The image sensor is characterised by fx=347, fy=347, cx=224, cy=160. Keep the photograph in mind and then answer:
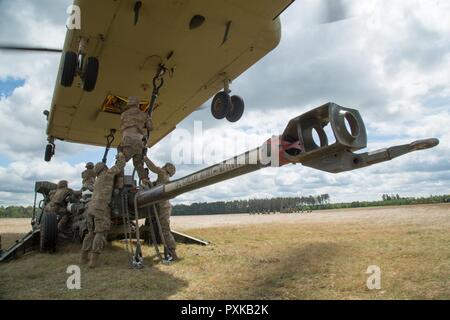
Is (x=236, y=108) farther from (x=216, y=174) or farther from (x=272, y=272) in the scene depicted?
(x=216, y=174)

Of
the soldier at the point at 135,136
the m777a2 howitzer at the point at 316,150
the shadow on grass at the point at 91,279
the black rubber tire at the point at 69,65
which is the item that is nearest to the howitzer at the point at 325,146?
the m777a2 howitzer at the point at 316,150

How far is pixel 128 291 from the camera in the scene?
4199mm

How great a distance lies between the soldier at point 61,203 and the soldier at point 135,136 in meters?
3.48

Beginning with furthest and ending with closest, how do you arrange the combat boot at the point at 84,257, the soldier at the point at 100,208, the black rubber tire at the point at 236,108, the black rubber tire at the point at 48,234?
the black rubber tire at the point at 236,108, the black rubber tire at the point at 48,234, the combat boot at the point at 84,257, the soldier at the point at 100,208

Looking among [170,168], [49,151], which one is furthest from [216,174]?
[49,151]

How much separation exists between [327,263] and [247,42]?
446cm

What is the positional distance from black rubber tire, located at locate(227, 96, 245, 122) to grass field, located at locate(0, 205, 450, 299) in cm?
355

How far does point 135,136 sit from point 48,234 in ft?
10.3

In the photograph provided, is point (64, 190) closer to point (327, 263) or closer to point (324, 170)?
point (327, 263)

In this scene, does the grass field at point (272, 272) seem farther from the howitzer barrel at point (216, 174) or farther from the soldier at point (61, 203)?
the soldier at point (61, 203)

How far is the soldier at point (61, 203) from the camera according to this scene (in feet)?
29.2

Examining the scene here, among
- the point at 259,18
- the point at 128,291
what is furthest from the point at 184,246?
the point at 259,18

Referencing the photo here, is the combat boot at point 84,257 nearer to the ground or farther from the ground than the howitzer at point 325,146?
nearer to the ground

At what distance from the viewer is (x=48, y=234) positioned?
24.6 ft
